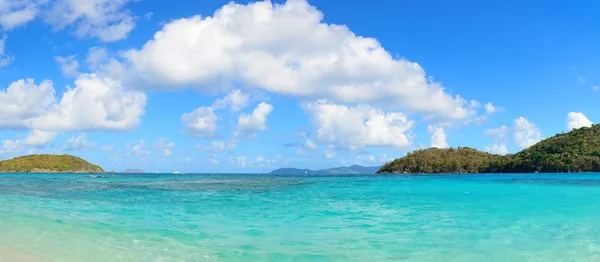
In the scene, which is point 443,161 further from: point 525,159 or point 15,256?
point 15,256

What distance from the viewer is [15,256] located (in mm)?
10375

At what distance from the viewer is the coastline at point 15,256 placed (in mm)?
9977

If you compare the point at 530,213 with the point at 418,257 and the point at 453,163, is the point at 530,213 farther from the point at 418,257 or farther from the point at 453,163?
the point at 453,163

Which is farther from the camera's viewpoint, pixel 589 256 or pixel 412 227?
pixel 412 227

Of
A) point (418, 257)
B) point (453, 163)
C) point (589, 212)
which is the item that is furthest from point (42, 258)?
point (453, 163)

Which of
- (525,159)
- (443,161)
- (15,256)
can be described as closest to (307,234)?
(15,256)

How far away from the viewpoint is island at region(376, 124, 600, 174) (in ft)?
418

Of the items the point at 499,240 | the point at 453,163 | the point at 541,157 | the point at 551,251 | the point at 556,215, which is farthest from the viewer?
the point at 453,163

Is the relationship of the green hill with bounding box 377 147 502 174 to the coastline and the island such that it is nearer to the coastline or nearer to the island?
the island

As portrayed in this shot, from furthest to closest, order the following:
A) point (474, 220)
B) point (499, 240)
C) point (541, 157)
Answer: point (541, 157)
point (474, 220)
point (499, 240)

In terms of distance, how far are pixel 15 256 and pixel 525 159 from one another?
526 ft

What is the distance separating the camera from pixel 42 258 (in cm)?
1038

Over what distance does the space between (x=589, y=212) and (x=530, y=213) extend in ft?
8.69

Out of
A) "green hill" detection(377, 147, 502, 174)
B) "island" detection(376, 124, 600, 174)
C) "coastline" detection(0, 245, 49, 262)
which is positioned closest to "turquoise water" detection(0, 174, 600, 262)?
"coastline" detection(0, 245, 49, 262)
